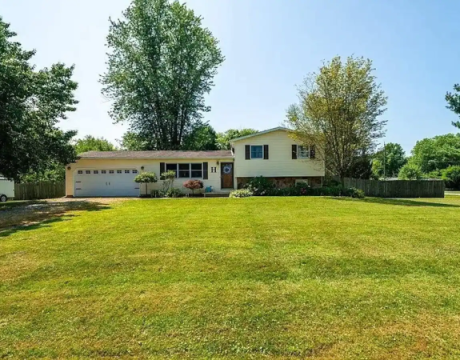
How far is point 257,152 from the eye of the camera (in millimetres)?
20766

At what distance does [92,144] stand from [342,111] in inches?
1408

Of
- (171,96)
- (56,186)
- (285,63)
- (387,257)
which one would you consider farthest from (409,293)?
(171,96)

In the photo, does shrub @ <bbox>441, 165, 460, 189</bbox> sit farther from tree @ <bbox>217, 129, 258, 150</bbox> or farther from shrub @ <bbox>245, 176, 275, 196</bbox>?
shrub @ <bbox>245, 176, 275, 196</bbox>

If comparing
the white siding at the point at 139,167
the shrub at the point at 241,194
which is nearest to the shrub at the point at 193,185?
the white siding at the point at 139,167

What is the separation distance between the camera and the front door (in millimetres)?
21203

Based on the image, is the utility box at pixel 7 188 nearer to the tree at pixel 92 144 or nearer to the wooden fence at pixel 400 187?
the tree at pixel 92 144

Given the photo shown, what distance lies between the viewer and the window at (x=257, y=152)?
816 inches

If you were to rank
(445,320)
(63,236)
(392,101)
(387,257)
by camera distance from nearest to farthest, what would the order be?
(445,320) → (387,257) → (63,236) → (392,101)

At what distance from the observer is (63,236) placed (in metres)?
7.26

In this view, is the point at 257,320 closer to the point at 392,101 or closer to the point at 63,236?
the point at 63,236

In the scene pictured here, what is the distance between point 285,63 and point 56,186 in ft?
67.5

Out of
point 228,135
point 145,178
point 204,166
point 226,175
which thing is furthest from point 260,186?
point 228,135

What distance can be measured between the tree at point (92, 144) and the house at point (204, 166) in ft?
65.2

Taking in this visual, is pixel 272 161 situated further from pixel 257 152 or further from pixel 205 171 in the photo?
pixel 205 171
